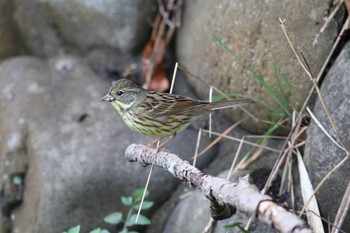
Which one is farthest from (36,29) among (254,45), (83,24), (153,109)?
(254,45)

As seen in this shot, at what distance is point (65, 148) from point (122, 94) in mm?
972

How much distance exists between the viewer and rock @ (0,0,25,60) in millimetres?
5742

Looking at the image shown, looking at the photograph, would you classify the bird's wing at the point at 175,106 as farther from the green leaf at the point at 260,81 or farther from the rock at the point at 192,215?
the rock at the point at 192,215

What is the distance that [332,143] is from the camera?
153 inches

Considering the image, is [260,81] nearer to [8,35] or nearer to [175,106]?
[175,106]

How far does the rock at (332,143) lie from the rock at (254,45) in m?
0.31

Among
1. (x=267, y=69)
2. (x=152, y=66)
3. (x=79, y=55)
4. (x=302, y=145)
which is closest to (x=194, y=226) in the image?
(x=302, y=145)

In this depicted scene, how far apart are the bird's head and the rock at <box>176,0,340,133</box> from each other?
2.80 feet

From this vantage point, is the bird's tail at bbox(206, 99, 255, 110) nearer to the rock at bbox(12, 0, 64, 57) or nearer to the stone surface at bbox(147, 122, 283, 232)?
the stone surface at bbox(147, 122, 283, 232)

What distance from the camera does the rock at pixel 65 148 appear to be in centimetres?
495

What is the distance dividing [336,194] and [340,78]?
2.27 ft

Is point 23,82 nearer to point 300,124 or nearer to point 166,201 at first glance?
point 166,201

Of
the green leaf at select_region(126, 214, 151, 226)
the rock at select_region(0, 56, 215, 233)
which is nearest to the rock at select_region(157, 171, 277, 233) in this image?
the rock at select_region(0, 56, 215, 233)

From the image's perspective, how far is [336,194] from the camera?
3.90m
